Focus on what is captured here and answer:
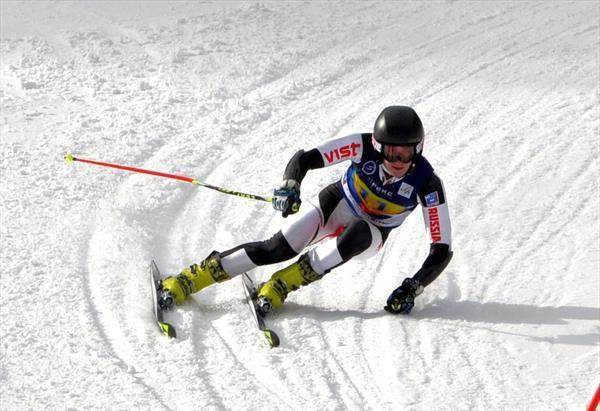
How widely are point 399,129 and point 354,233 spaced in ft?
2.56

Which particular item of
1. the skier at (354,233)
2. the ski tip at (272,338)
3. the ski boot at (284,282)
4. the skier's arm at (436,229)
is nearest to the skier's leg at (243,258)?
the skier at (354,233)

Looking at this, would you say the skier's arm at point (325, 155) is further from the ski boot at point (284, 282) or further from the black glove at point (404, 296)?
the black glove at point (404, 296)

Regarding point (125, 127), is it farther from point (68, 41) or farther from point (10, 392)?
point (10, 392)

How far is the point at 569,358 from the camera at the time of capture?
643cm

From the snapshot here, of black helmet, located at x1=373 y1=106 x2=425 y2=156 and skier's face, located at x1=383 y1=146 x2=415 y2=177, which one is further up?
black helmet, located at x1=373 y1=106 x2=425 y2=156

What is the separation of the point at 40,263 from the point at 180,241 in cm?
111

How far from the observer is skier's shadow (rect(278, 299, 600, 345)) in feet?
22.4

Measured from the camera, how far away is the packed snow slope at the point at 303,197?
6.09 m

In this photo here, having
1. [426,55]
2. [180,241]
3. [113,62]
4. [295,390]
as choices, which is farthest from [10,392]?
[426,55]

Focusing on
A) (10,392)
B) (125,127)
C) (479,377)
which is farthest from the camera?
(125,127)

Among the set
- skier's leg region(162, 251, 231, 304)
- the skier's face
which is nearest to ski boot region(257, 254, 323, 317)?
skier's leg region(162, 251, 231, 304)

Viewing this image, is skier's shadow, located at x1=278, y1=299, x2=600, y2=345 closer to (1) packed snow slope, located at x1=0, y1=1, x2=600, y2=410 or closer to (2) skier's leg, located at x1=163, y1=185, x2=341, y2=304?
(1) packed snow slope, located at x1=0, y1=1, x2=600, y2=410

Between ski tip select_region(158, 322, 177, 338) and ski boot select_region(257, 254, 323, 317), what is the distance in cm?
64


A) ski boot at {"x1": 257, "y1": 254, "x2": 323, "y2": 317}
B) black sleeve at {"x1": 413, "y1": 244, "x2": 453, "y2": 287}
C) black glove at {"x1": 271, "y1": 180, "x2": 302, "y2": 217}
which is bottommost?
black sleeve at {"x1": 413, "y1": 244, "x2": 453, "y2": 287}
